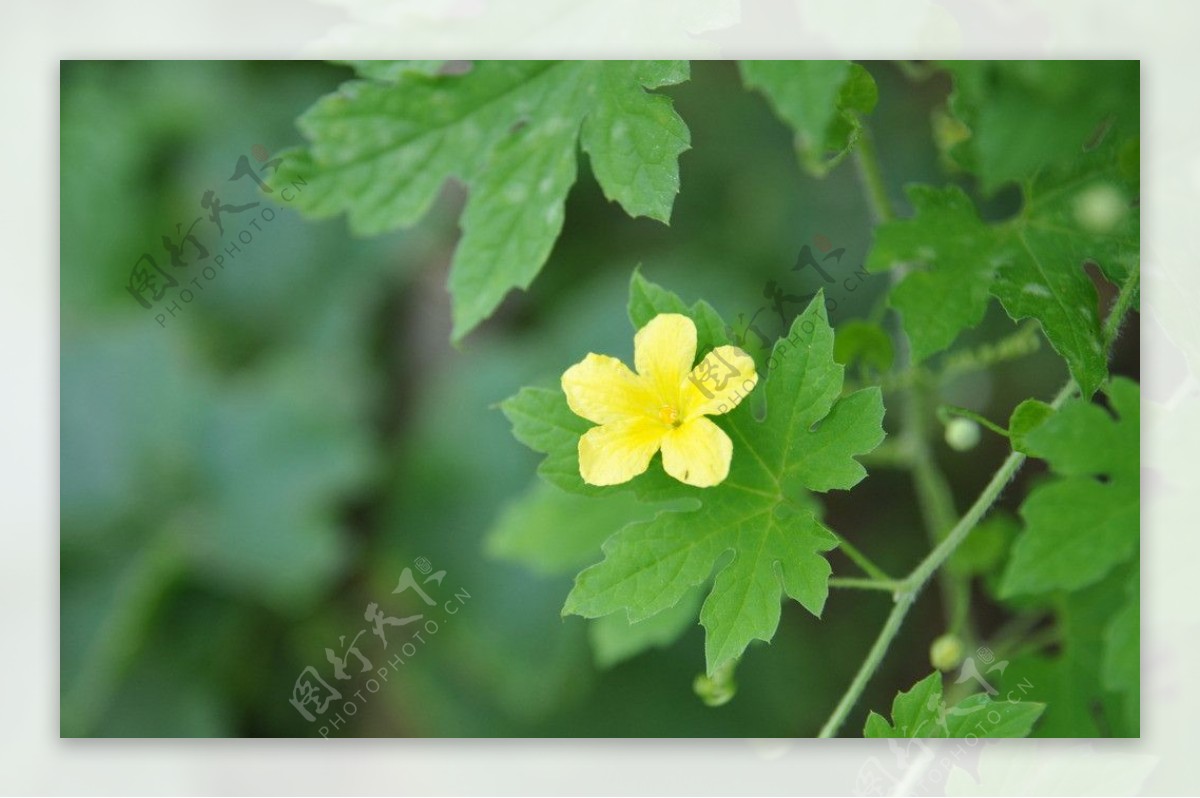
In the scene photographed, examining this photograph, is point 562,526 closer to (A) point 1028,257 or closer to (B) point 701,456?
(B) point 701,456

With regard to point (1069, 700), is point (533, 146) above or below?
above

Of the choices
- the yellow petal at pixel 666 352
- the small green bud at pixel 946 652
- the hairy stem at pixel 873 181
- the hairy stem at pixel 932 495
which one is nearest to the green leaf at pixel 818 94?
the hairy stem at pixel 873 181

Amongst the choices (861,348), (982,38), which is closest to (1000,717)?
(861,348)

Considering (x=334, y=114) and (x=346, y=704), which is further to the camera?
(x=346, y=704)

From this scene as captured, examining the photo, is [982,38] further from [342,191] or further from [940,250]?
[342,191]

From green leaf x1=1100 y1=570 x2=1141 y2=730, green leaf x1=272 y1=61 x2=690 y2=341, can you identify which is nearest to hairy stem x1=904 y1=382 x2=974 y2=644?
green leaf x1=1100 y1=570 x2=1141 y2=730
